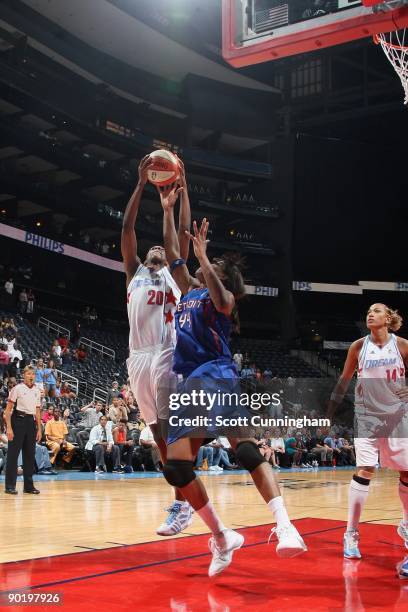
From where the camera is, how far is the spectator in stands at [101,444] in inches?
510

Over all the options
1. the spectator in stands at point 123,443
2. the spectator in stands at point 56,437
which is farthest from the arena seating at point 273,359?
the spectator in stands at point 56,437

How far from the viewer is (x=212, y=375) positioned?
383 cm

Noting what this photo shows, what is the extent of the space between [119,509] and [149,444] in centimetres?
623

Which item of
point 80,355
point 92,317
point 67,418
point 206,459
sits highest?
point 92,317

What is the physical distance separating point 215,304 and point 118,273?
26.7 m

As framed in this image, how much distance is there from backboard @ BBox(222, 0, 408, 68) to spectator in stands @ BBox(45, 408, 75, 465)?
27.3 feet

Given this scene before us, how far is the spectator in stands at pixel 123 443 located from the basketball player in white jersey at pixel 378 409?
29.4ft

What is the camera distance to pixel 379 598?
11.3 ft

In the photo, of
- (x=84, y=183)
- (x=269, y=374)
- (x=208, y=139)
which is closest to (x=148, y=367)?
(x=269, y=374)

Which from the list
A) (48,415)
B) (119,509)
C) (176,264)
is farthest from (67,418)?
(176,264)

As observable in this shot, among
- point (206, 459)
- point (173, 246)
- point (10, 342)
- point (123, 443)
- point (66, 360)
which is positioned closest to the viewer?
point (173, 246)

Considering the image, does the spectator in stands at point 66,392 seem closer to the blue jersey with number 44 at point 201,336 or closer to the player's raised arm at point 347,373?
the player's raised arm at point 347,373

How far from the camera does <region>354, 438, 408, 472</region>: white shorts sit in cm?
458

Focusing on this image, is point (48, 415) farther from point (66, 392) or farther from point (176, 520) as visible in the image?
point (176, 520)
